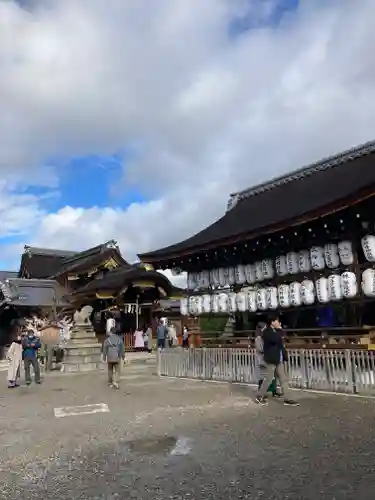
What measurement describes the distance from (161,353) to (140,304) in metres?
13.1

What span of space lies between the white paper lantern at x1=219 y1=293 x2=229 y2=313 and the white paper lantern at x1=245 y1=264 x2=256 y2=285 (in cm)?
115

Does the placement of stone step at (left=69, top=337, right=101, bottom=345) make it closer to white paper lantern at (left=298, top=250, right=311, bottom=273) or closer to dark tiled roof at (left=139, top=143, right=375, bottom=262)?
dark tiled roof at (left=139, top=143, right=375, bottom=262)

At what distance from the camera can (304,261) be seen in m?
13.8

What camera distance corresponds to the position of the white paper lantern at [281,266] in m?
14.4

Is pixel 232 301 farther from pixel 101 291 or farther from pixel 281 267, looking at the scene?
pixel 101 291

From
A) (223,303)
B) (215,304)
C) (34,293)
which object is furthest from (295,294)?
(34,293)

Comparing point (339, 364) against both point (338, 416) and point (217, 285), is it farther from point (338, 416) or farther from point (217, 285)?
point (217, 285)

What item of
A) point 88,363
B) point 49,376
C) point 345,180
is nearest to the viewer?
point 345,180

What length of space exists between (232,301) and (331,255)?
432cm

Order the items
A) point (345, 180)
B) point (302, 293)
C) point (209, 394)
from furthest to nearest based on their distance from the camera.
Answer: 1. point (345, 180)
2. point (302, 293)
3. point (209, 394)

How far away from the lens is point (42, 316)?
3262cm

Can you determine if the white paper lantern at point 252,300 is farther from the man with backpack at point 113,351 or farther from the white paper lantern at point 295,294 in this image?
the man with backpack at point 113,351

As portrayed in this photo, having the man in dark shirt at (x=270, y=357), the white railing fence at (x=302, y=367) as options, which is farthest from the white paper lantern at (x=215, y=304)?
the man in dark shirt at (x=270, y=357)

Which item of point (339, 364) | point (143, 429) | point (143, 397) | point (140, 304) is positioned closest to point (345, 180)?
point (339, 364)
